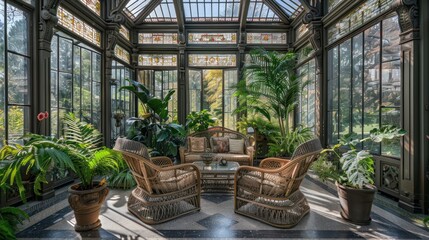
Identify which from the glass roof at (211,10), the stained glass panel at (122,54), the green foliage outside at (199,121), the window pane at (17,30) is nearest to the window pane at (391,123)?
the green foliage outside at (199,121)

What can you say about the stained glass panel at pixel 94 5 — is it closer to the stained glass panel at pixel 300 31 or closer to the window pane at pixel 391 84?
the stained glass panel at pixel 300 31

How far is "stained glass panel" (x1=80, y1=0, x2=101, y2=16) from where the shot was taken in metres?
4.89

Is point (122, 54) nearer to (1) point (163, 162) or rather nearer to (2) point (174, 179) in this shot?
(1) point (163, 162)

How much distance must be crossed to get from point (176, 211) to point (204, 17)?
616cm

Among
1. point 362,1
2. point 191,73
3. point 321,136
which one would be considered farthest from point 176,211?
point 191,73

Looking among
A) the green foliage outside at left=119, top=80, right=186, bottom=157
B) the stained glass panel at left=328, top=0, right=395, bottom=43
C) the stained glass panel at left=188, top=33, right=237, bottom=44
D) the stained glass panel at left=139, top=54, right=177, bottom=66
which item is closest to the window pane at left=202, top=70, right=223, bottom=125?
the stained glass panel at left=188, top=33, right=237, bottom=44

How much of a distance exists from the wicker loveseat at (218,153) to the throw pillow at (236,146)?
5cm

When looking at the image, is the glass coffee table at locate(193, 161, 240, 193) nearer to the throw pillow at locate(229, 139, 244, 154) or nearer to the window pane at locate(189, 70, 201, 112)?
the throw pillow at locate(229, 139, 244, 154)

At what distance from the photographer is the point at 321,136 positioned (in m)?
5.45

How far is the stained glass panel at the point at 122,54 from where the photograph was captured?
647 centimetres

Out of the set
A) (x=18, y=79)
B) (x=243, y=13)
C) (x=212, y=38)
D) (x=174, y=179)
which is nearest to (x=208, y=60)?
(x=212, y=38)

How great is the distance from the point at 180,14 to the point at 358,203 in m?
6.25

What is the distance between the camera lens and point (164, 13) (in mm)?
7391

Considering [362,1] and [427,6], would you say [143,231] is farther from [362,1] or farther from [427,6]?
[362,1]
